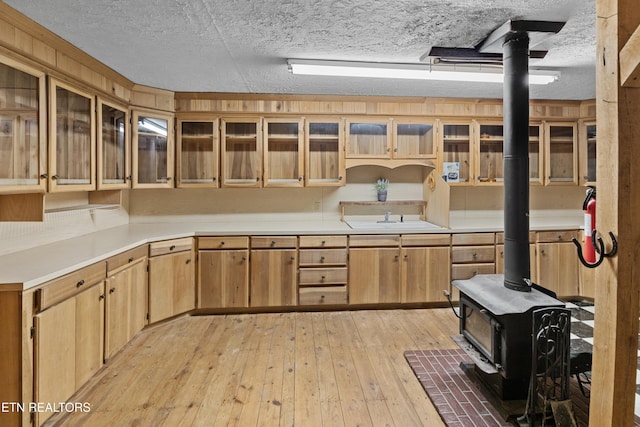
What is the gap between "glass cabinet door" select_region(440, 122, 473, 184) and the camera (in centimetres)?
402

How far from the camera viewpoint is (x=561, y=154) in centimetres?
415

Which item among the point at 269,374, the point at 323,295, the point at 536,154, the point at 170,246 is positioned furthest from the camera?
the point at 536,154

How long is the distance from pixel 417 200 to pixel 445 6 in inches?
103

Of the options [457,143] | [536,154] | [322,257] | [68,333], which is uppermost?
[457,143]

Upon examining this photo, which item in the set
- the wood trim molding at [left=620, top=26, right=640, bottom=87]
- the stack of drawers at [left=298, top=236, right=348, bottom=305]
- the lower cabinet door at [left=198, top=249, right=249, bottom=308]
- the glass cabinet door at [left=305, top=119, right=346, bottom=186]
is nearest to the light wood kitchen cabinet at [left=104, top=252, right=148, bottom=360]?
the lower cabinet door at [left=198, top=249, right=249, bottom=308]

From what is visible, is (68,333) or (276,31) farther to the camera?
(276,31)

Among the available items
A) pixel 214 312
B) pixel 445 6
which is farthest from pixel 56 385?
pixel 445 6

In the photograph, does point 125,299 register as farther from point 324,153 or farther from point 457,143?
point 457,143

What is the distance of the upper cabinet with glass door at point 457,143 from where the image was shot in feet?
13.1

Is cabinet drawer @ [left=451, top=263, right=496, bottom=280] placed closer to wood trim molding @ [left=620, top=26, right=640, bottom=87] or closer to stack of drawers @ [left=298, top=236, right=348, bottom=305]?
stack of drawers @ [left=298, top=236, right=348, bottom=305]

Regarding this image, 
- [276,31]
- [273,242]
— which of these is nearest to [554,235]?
[273,242]

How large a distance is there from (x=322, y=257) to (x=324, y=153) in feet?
4.02

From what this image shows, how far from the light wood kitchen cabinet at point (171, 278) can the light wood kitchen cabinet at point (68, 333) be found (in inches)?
29.0

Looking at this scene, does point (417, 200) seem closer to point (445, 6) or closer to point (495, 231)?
point (495, 231)
